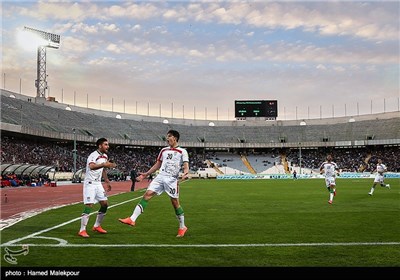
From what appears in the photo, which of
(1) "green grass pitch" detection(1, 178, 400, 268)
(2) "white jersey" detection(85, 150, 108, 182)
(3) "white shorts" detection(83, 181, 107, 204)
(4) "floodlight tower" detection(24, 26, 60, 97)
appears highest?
(4) "floodlight tower" detection(24, 26, 60, 97)

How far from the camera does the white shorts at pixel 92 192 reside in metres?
10.1

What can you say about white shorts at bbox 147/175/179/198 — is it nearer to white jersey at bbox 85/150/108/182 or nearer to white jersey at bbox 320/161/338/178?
white jersey at bbox 85/150/108/182

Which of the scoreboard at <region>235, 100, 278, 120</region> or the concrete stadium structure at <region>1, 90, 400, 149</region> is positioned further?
the scoreboard at <region>235, 100, 278, 120</region>

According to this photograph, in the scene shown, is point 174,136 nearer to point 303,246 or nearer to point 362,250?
point 303,246

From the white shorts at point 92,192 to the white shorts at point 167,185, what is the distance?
1.36 m

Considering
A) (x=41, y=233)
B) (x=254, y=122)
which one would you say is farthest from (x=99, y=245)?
(x=254, y=122)

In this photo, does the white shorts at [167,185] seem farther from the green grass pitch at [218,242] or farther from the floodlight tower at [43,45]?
the floodlight tower at [43,45]

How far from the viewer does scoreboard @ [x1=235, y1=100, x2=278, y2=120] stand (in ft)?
310

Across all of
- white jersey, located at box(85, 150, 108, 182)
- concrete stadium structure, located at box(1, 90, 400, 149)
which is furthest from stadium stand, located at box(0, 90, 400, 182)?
white jersey, located at box(85, 150, 108, 182)

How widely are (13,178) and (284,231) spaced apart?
123ft

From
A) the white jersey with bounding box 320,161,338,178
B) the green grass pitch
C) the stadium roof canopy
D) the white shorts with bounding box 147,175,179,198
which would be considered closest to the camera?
the green grass pitch

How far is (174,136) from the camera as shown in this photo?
32.9 ft

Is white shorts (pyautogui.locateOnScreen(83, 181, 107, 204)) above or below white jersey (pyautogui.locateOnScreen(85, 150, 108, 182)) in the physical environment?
below

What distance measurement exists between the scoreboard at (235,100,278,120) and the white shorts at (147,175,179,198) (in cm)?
8489
